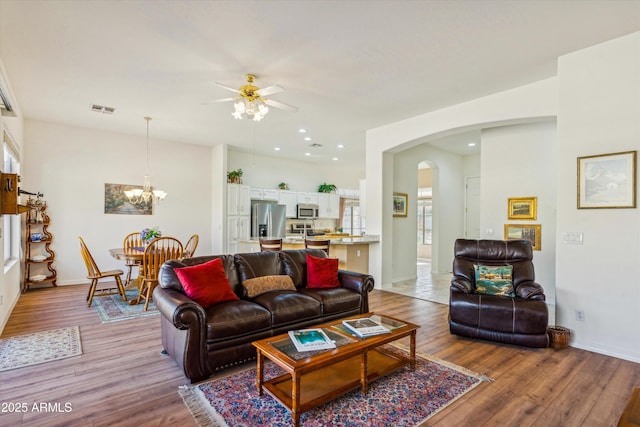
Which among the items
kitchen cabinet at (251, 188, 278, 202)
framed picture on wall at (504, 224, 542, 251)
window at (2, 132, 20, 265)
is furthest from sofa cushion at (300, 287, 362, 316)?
kitchen cabinet at (251, 188, 278, 202)

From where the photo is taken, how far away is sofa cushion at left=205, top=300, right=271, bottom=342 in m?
2.61

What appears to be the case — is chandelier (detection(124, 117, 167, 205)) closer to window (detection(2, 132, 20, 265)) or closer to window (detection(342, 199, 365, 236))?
window (detection(2, 132, 20, 265))

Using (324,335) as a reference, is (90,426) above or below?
below

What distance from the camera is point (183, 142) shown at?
7457mm

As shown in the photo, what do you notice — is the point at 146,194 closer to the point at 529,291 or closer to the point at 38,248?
the point at 38,248

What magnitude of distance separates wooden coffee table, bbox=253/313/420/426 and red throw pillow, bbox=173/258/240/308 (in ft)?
2.71

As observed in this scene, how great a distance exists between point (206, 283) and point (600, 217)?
3936 mm

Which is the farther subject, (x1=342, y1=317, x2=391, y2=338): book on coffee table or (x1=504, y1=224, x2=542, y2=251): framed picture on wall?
(x1=504, y1=224, x2=542, y2=251): framed picture on wall

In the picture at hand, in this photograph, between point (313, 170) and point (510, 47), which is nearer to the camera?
point (510, 47)

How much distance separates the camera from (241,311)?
2.82 m

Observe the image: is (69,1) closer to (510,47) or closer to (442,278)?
(510,47)

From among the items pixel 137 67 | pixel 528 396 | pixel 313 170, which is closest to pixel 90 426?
pixel 528 396

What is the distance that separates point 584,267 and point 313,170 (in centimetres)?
744

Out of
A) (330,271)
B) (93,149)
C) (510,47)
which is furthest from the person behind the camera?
(93,149)
